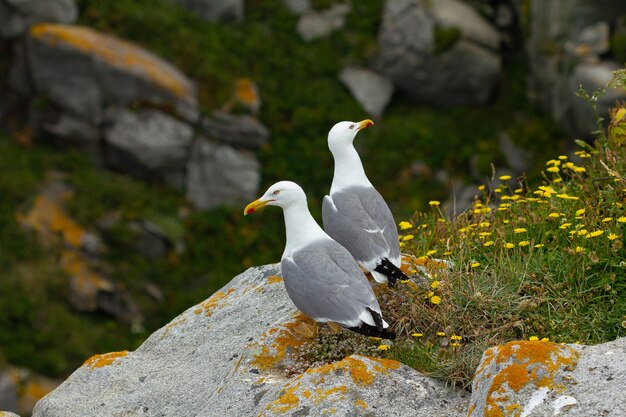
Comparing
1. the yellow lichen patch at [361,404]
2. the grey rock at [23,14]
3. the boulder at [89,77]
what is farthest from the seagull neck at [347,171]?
the grey rock at [23,14]

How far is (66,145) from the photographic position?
56.0ft

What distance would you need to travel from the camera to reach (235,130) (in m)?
17.5

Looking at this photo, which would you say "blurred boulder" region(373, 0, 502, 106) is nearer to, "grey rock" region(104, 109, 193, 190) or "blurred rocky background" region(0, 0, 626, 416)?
"blurred rocky background" region(0, 0, 626, 416)

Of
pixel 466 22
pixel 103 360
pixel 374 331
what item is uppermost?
pixel 374 331

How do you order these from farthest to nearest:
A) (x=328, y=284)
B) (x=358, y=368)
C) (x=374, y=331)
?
(x=328, y=284) → (x=374, y=331) → (x=358, y=368)

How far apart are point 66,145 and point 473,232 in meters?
11.9

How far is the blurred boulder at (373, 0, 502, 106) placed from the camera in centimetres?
1836

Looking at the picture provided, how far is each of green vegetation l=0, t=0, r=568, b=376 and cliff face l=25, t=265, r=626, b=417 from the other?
8348 mm

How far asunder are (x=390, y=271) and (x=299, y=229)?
608 millimetres

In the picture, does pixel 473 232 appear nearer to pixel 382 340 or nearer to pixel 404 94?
pixel 382 340

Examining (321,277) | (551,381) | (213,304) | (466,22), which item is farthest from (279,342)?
(466,22)

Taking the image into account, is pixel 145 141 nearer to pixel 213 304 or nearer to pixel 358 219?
pixel 213 304

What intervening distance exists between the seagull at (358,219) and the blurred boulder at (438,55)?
12250 mm

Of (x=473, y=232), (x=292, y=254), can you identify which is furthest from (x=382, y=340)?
(x=473, y=232)
